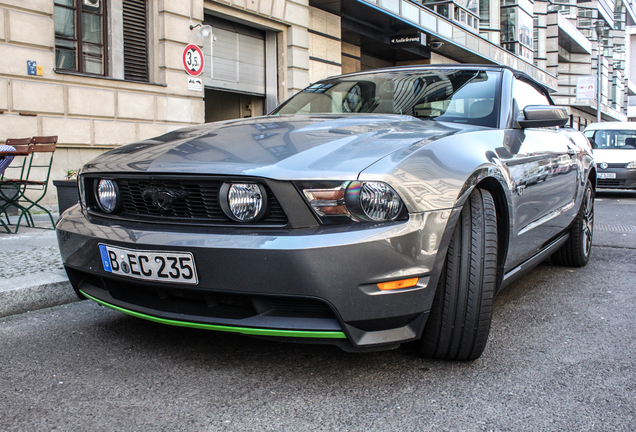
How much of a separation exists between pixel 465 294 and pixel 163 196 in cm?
118

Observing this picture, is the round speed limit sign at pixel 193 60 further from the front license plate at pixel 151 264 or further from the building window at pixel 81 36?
the front license plate at pixel 151 264

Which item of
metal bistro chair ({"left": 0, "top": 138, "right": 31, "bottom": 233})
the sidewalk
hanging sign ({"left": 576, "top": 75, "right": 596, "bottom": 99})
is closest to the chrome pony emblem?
the sidewalk

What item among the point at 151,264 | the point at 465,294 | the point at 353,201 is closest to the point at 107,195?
the point at 151,264

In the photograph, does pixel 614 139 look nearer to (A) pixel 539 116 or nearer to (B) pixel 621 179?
(B) pixel 621 179

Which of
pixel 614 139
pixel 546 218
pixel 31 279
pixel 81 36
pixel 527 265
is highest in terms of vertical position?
pixel 81 36

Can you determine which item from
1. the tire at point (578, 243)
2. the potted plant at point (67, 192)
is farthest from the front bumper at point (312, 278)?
the potted plant at point (67, 192)

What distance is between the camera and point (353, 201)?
194 centimetres

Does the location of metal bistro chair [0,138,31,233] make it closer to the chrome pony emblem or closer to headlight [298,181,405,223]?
the chrome pony emblem

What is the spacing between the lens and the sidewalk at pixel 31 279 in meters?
3.22

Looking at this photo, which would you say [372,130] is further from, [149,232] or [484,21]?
[484,21]

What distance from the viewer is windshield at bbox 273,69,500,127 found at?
10.1ft

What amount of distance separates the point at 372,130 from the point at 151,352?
4.27ft

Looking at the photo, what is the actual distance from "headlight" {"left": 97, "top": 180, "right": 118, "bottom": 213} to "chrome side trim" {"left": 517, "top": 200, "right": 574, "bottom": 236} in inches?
→ 71.6

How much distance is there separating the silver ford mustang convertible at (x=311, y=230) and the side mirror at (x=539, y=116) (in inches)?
12.2
